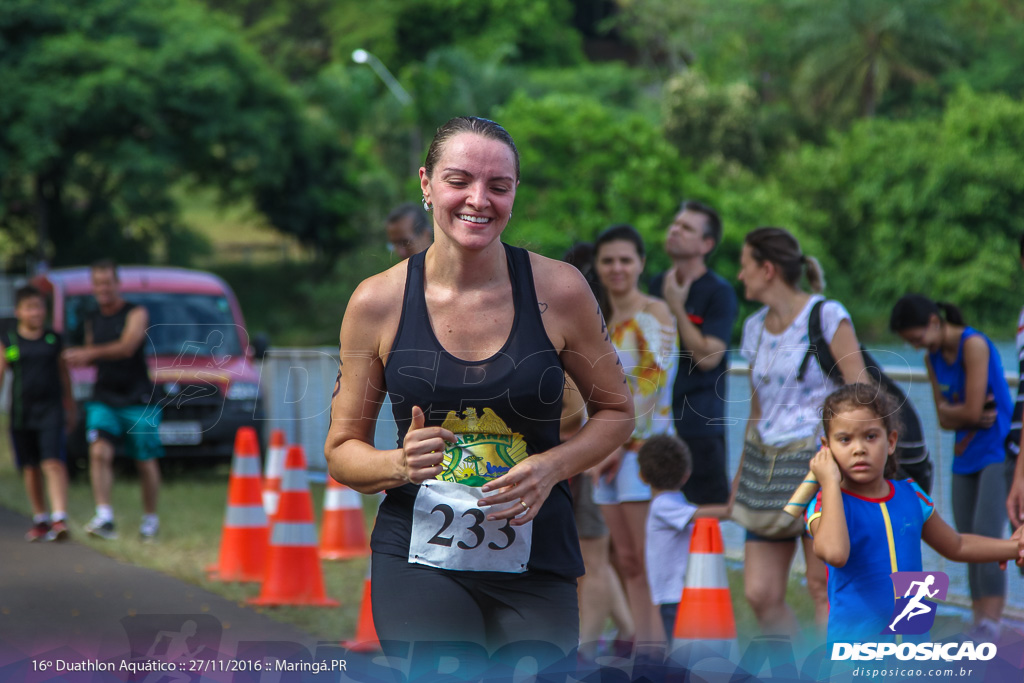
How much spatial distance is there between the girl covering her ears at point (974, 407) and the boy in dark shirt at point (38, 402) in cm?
624

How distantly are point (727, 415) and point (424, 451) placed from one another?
17.1 feet

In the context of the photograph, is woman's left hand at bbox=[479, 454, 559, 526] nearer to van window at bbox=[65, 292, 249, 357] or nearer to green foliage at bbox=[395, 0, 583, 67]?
van window at bbox=[65, 292, 249, 357]

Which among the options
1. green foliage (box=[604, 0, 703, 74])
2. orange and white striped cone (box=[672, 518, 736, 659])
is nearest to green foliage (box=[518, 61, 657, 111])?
green foliage (box=[604, 0, 703, 74])

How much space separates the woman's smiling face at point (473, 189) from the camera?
279cm

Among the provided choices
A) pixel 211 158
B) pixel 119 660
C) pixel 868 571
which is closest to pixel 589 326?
pixel 868 571

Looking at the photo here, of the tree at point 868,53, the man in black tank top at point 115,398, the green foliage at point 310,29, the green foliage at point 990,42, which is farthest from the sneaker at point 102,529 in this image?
the green foliage at point 310,29

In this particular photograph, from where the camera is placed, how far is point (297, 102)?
36.3 meters

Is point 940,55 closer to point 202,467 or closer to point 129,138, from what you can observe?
point 129,138

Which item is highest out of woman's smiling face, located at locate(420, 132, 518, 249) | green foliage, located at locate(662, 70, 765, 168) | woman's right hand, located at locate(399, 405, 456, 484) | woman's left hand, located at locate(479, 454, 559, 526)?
green foliage, located at locate(662, 70, 765, 168)

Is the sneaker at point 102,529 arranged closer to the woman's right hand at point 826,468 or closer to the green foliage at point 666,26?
the woman's right hand at point 826,468

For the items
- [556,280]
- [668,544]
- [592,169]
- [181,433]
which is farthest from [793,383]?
[592,169]

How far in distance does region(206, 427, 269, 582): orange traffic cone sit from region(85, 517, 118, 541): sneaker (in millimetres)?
1301

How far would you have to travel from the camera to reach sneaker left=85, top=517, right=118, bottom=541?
8.70 m

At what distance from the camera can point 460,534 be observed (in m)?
2.80
